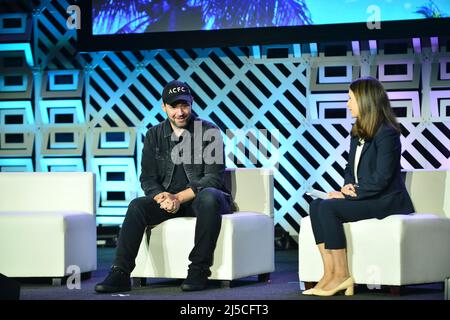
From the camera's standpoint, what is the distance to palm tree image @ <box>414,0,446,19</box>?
5.63 metres

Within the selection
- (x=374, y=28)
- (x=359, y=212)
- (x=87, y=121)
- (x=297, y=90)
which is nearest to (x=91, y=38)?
(x=87, y=121)

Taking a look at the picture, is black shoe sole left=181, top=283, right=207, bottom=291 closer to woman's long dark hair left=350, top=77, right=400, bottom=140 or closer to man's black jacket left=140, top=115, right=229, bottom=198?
man's black jacket left=140, top=115, right=229, bottom=198

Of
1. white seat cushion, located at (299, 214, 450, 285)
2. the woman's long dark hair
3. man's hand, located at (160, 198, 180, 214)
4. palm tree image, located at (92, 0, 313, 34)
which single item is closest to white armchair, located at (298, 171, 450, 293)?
white seat cushion, located at (299, 214, 450, 285)

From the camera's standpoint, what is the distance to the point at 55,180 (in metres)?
4.74

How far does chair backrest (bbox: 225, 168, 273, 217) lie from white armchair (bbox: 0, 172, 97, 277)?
768mm

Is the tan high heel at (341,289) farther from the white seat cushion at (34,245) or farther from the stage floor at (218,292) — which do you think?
the white seat cushion at (34,245)

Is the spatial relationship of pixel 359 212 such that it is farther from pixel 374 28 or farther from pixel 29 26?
pixel 29 26

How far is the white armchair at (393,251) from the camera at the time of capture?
3945 mm

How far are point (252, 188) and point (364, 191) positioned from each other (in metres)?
0.80

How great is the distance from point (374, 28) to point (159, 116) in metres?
1.73

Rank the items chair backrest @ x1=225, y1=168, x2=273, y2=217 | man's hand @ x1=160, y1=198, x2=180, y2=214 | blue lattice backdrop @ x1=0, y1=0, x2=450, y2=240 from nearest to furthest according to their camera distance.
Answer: man's hand @ x1=160, y1=198, x2=180, y2=214
chair backrest @ x1=225, y1=168, x2=273, y2=217
blue lattice backdrop @ x1=0, y1=0, x2=450, y2=240

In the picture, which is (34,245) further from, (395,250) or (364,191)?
(395,250)

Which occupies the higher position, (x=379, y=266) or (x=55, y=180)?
(x=55, y=180)

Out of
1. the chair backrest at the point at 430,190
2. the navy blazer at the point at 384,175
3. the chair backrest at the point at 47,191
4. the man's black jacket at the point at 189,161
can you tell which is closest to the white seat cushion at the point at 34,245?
the chair backrest at the point at 47,191
